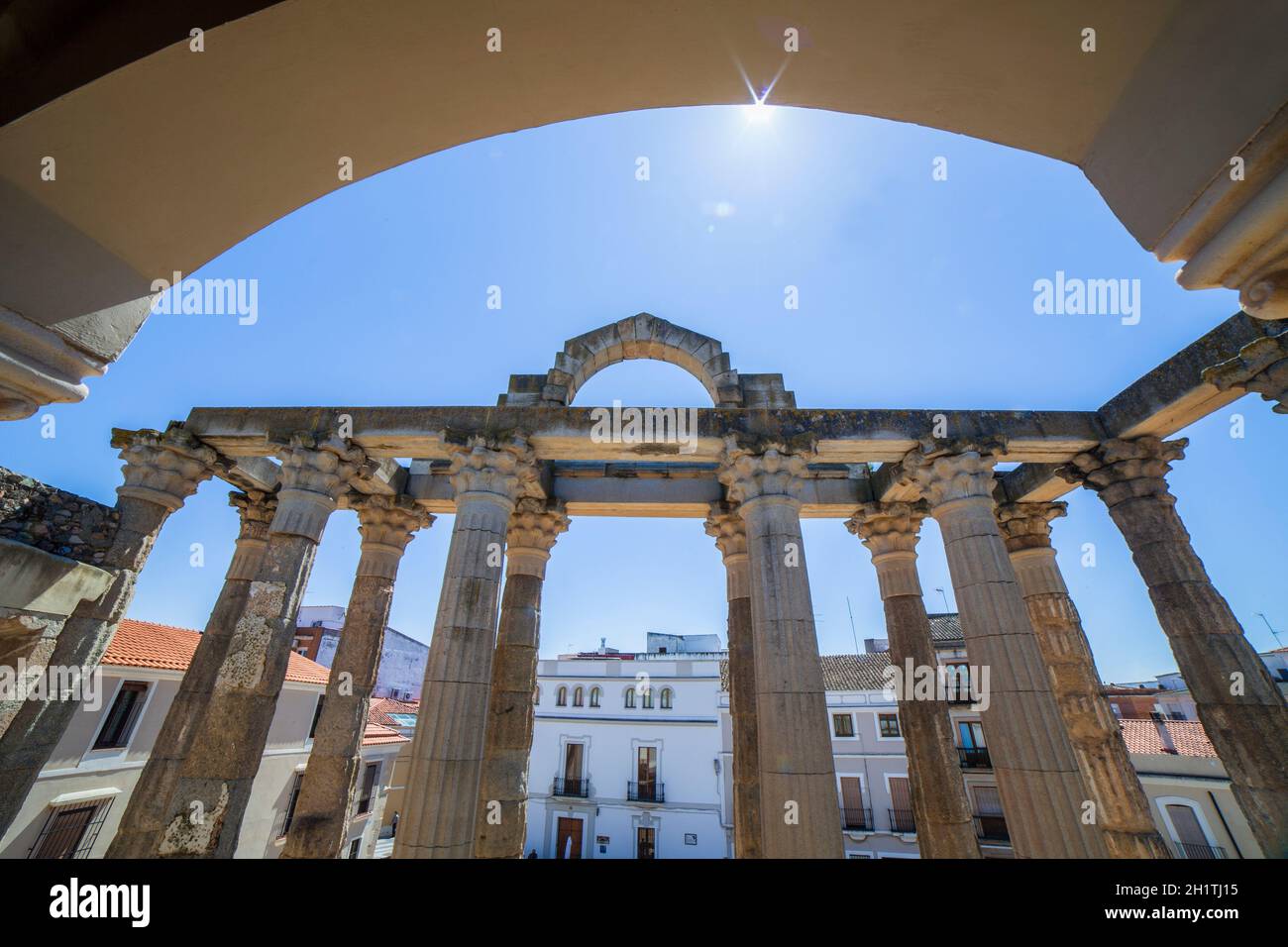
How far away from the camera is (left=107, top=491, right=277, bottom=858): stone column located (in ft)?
26.0

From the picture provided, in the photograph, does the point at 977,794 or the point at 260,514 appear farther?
the point at 977,794

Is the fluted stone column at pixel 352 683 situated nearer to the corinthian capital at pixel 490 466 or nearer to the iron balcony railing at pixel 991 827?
the corinthian capital at pixel 490 466

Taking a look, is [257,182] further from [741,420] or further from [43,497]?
[741,420]

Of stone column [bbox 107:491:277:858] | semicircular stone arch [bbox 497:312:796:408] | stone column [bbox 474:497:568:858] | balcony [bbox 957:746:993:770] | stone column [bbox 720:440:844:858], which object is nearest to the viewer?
stone column [bbox 720:440:844:858]

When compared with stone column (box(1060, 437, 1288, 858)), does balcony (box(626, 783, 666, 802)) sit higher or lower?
lower

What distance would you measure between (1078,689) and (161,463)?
15.9m

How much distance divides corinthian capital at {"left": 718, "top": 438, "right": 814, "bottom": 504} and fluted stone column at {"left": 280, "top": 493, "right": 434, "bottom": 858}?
6.90 meters

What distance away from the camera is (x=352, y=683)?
954cm

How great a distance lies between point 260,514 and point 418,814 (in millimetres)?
7385

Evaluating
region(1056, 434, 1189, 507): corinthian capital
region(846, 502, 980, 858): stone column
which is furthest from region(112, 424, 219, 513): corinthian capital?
region(1056, 434, 1189, 507): corinthian capital

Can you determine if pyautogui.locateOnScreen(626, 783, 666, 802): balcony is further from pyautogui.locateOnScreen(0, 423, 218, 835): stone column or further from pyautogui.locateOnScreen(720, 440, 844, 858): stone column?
pyautogui.locateOnScreen(0, 423, 218, 835): stone column

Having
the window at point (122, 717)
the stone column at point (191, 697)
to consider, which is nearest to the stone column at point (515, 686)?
the stone column at point (191, 697)

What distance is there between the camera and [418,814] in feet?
20.2
